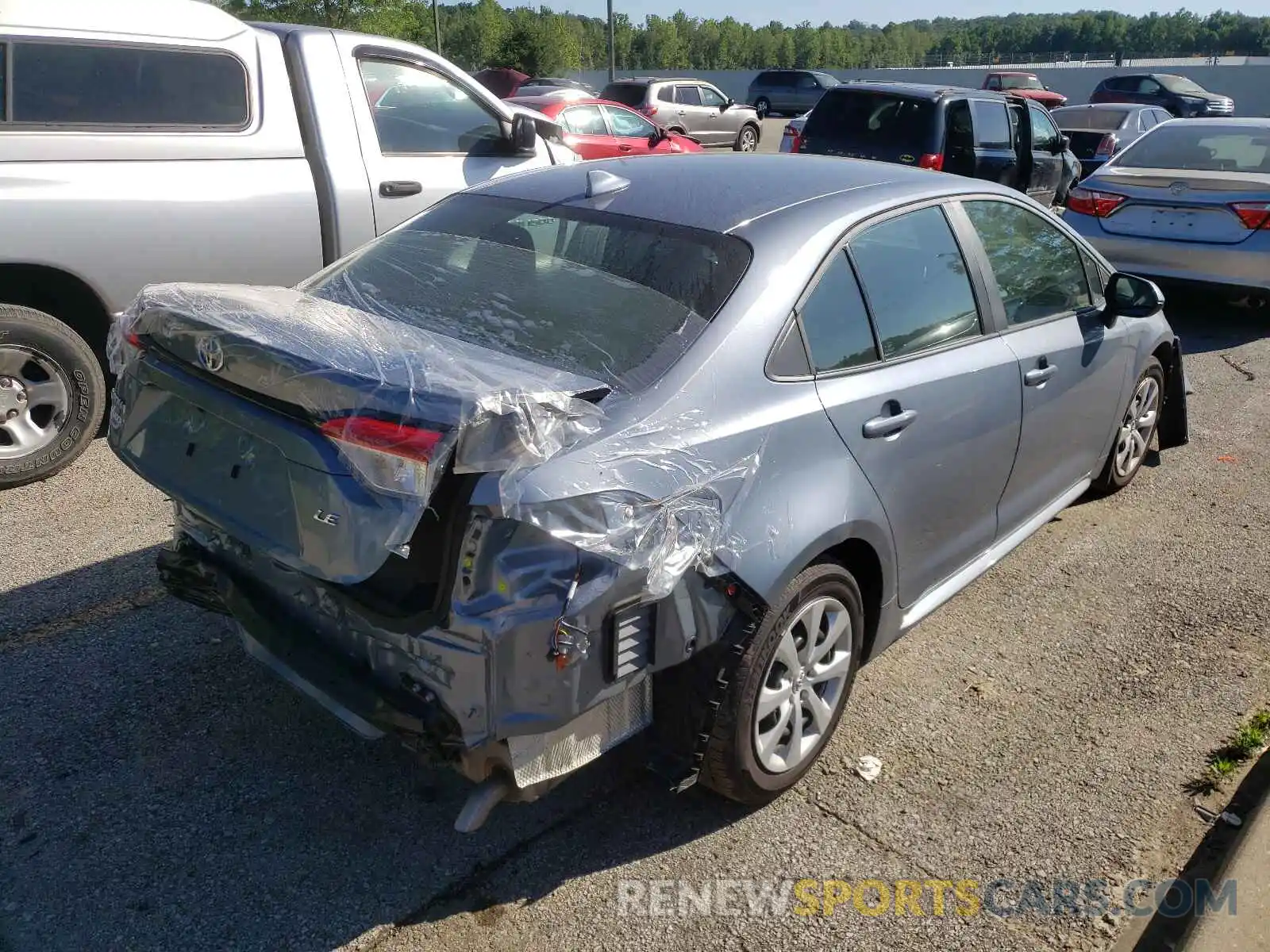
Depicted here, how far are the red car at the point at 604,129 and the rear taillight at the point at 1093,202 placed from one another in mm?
6865

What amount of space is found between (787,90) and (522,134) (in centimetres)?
3415

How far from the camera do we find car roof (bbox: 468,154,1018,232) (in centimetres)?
318

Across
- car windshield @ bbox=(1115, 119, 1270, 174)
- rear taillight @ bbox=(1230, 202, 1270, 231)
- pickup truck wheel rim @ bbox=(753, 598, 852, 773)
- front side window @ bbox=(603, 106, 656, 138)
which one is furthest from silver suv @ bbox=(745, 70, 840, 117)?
pickup truck wheel rim @ bbox=(753, 598, 852, 773)

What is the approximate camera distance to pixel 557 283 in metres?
3.08

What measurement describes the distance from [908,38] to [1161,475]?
322ft

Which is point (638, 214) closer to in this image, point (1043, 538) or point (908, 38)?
point (1043, 538)

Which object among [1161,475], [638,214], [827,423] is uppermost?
[638,214]

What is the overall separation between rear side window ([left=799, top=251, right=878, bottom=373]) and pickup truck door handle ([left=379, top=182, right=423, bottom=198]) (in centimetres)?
341

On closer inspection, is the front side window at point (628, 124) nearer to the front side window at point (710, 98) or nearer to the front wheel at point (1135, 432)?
the front side window at point (710, 98)

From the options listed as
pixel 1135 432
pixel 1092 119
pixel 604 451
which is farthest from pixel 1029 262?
pixel 1092 119

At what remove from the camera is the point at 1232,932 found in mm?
2645

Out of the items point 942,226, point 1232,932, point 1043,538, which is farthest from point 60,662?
point 1043,538

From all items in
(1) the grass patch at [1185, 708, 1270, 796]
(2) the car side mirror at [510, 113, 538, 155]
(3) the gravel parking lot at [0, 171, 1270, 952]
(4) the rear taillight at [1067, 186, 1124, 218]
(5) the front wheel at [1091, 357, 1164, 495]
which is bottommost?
(1) the grass patch at [1185, 708, 1270, 796]

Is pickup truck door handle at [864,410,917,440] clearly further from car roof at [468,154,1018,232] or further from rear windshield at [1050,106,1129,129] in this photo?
rear windshield at [1050,106,1129,129]
